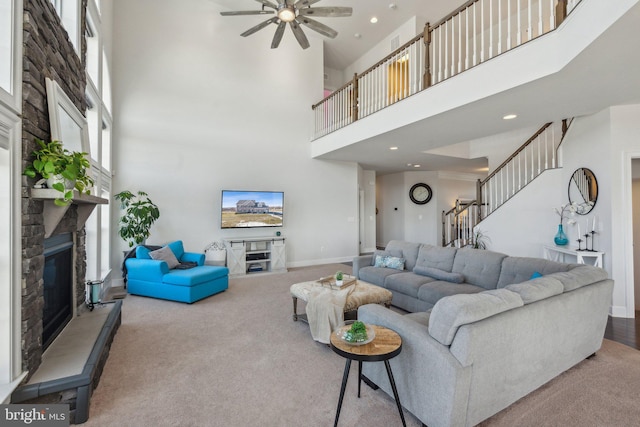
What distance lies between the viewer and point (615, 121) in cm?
372

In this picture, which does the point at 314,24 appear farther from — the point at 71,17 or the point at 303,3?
the point at 71,17

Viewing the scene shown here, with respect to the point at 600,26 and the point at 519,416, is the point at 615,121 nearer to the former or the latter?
the point at 600,26

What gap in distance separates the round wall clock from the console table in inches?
180

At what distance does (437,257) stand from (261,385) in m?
2.92

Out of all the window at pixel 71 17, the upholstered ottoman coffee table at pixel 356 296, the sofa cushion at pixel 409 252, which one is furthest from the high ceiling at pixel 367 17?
the upholstered ottoman coffee table at pixel 356 296

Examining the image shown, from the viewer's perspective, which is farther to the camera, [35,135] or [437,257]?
[437,257]

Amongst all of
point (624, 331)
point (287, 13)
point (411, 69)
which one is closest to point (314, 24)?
point (287, 13)

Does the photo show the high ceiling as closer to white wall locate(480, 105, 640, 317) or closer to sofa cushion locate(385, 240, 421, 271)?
white wall locate(480, 105, 640, 317)

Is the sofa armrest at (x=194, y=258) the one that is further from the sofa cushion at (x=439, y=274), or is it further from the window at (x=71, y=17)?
the sofa cushion at (x=439, y=274)

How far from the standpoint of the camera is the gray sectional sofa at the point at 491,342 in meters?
1.67

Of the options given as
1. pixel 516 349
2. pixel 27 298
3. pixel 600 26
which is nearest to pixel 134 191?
pixel 27 298

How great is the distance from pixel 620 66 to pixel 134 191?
22.5ft

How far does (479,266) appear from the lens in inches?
144

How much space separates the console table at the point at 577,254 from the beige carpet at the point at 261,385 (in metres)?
1.26
